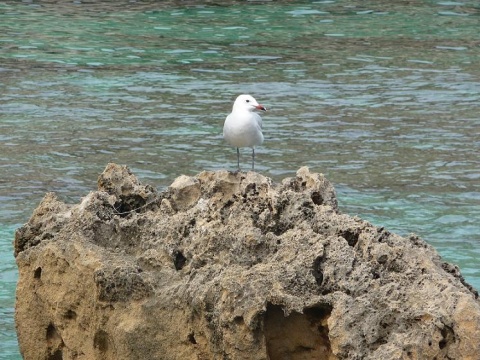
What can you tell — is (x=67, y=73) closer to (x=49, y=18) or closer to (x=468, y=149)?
(x=49, y=18)

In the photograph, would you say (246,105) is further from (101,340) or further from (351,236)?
(101,340)

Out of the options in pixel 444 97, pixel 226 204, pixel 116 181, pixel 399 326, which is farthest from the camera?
pixel 444 97

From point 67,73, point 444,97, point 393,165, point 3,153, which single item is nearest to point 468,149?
point 393,165

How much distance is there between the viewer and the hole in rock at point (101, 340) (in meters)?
5.30

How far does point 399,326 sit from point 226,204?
4.07ft

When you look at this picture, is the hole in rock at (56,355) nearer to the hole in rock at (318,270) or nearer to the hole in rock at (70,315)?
the hole in rock at (70,315)

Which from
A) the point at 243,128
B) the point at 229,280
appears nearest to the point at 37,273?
the point at 229,280

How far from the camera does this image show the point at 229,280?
482cm

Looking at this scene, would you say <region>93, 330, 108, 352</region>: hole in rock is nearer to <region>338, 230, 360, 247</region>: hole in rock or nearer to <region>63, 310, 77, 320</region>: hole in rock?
<region>63, 310, 77, 320</region>: hole in rock

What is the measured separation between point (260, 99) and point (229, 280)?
9364 millimetres

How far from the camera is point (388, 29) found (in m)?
18.2

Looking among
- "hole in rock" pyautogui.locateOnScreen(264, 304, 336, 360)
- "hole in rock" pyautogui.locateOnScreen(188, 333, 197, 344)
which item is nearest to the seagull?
"hole in rock" pyautogui.locateOnScreen(188, 333, 197, 344)

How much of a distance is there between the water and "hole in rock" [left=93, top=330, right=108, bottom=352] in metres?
1.66

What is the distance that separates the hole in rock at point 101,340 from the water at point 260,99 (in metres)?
1.66
